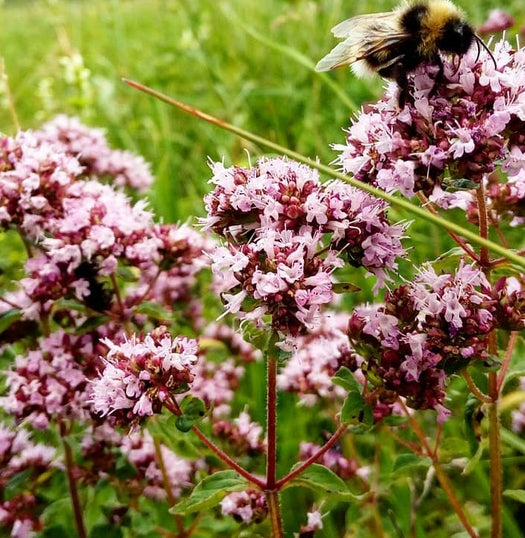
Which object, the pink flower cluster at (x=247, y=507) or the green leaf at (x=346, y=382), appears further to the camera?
the pink flower cluster at (x=247, y=507)

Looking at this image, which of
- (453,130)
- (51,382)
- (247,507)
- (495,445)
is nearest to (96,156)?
(51,382)

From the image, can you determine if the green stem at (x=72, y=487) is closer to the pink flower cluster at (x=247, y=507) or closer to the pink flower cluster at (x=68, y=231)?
the pink flower cluster at (x=68, y=231)

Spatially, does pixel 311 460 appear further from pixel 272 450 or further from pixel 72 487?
pixel 72 487

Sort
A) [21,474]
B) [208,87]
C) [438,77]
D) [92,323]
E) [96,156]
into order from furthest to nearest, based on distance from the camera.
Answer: [208,87], [96,156], [21,474], [92,323], [438,77]

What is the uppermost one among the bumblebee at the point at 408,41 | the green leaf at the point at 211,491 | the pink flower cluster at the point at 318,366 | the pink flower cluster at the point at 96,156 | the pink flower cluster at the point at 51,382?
the pink flower cluster at the point at 96,156

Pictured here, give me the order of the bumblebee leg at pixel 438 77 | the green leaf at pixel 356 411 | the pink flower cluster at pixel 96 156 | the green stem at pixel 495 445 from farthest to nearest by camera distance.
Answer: the pink flower cluster at pixel 96 156 → the green stem at pixel 495 445 → the green leaf at pixel 356 411 → the bumblebee leg at pixel 438 77

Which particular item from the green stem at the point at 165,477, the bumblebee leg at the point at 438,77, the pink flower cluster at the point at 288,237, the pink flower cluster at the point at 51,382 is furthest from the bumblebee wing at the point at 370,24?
the green stem at the point at 165,477

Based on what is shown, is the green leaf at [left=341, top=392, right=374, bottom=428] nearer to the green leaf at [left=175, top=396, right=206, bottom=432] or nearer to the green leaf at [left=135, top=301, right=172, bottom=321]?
the green leaf at [left=175, top=396, right=206, bottom=432]

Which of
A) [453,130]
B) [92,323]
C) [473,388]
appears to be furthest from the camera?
[92,323]
